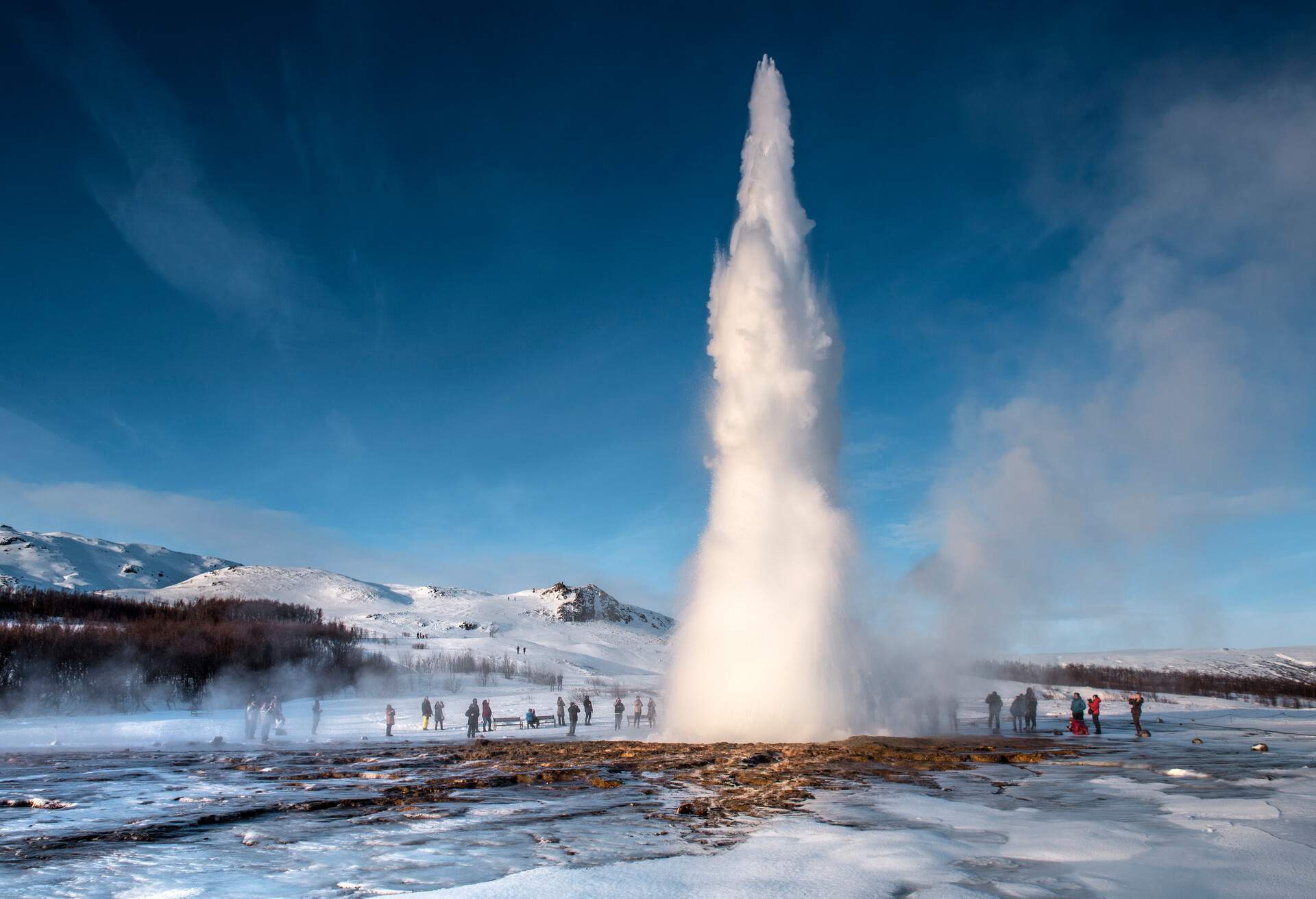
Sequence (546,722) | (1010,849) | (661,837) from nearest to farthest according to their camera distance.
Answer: (1010,849)
(661,837)
(546,722)

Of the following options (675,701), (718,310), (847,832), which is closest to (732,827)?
(847,832)

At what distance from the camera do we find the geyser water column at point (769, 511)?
74.2 feet

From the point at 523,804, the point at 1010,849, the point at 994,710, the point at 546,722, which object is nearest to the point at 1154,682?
the point at 994,710

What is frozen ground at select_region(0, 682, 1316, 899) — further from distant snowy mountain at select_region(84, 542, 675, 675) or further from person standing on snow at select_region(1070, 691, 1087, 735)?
distant snowy mountain at select_region(84, 542, 675, 675)

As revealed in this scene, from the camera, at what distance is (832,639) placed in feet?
74.7

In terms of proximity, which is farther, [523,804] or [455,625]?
[455,625]

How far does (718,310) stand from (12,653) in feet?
169

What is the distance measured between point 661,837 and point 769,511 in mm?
16131

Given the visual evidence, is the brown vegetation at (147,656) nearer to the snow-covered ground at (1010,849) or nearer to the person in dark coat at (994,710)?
the person in dark coat at (994,710)

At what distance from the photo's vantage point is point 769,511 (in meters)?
24.2

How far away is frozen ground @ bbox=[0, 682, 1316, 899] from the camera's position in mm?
6535

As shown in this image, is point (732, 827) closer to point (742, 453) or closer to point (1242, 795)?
point (1242, 795)

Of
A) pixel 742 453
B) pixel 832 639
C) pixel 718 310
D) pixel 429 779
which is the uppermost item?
pixel 718 310

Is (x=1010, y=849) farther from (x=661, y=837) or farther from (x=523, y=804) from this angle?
(x=523, y=804)
